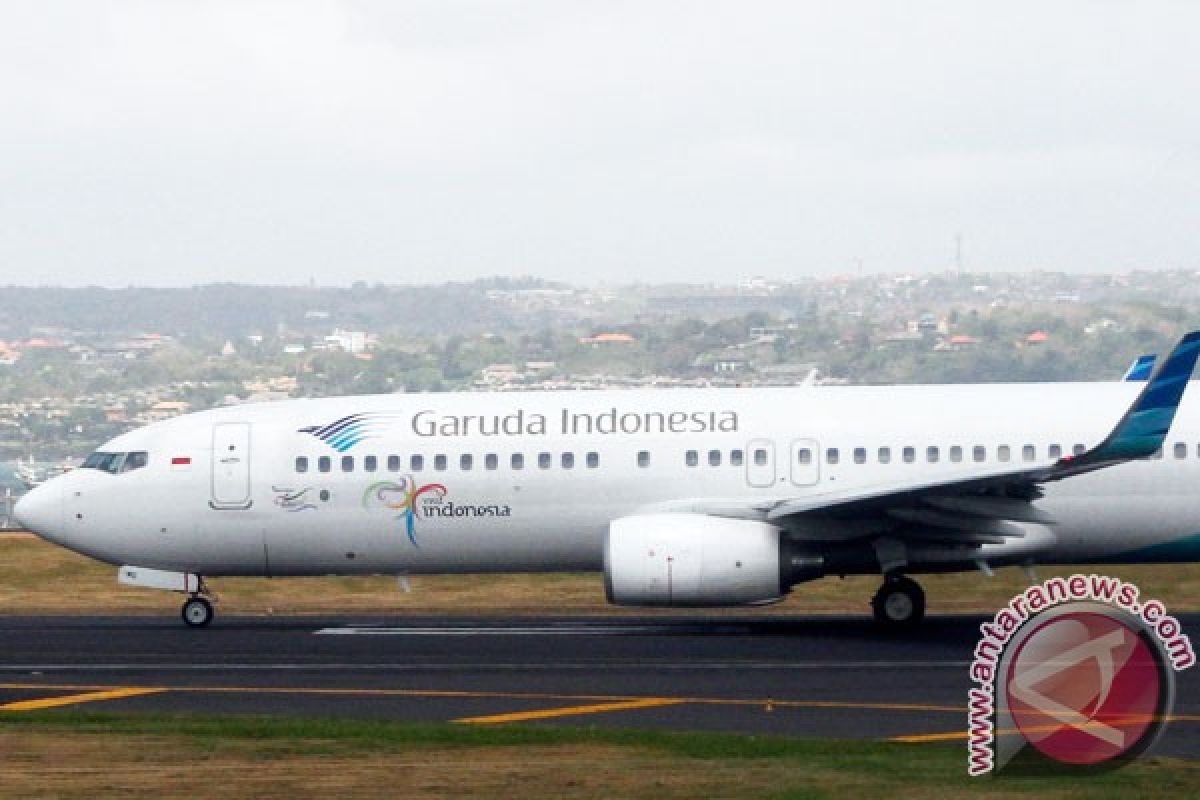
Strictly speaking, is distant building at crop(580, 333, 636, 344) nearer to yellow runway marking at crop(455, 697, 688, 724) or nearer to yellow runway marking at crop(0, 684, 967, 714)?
yellow runway marking at crop(0, 684, 967, 714)

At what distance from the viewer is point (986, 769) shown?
17609 millimetres

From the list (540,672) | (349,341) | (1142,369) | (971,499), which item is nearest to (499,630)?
(540,672)

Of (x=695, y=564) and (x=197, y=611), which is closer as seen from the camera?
(x=695, y=564)

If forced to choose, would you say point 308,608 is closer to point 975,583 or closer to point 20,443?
point 975,583

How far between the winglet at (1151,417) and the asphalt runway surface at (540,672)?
294cm

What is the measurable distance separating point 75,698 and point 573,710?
18.4 feet

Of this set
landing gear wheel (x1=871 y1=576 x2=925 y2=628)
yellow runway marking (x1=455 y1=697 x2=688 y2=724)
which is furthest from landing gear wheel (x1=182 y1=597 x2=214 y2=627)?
yellow runway marking (x1=455 y1=697 x2=688 y2=724)

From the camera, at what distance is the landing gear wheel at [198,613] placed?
31484 mm

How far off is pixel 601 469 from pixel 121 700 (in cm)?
882

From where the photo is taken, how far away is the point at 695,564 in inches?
1097
